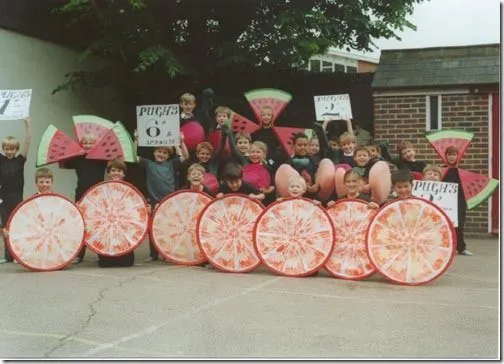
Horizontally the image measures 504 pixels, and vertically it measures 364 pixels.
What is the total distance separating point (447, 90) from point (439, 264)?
467cm

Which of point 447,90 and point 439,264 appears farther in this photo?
point 447,90

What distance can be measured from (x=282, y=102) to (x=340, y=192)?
1686 millimetres

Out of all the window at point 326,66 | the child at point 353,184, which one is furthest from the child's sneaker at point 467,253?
the window at point 326,66

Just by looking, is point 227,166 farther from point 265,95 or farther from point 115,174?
point 265,95

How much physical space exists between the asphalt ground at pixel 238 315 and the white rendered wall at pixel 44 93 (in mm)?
3718

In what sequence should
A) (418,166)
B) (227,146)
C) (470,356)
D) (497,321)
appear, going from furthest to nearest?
(418,166) < (227,146) < (497,321) < (470,356)

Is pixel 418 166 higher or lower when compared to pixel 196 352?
higher

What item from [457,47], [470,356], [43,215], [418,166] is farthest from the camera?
[457,47]

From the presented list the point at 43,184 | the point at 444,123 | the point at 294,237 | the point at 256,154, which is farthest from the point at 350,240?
the point at 444,123

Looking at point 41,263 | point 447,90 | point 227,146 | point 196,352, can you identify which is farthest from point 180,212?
point 447,90

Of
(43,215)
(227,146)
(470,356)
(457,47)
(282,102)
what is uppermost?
(457,47)

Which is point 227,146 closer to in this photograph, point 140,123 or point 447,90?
point 140,123

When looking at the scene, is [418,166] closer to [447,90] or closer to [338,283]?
[338,283]

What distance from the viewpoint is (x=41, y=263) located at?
20.7 feet
